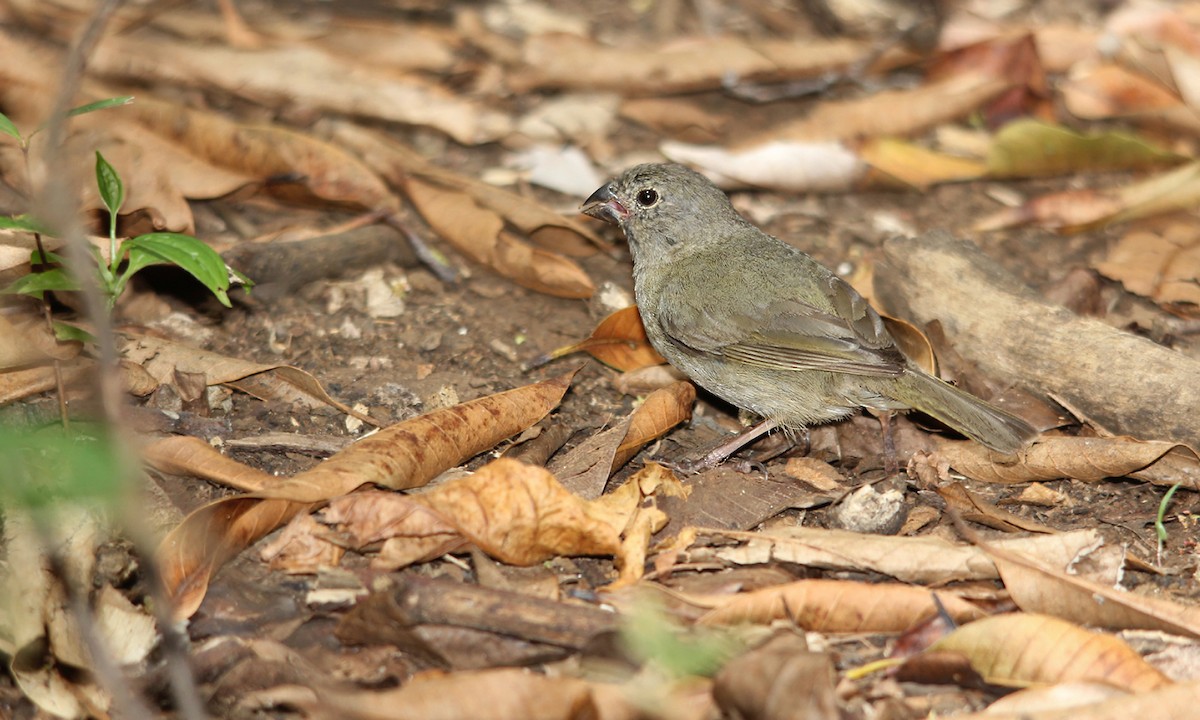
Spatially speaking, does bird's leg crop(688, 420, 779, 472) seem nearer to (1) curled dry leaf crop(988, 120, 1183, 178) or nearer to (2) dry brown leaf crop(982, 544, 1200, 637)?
(2) dry brown leaf crop(982, 544, 1200, 637)

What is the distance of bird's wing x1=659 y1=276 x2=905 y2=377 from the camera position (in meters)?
4.74

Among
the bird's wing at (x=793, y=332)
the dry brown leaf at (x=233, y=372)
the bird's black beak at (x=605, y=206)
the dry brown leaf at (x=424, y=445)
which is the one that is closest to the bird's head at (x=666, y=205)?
the bird's black beak at (x=605, y=206)

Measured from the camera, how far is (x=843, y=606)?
363 cm

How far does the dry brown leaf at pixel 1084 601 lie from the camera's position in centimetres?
358

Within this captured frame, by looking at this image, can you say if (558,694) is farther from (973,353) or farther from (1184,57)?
(1184,57)

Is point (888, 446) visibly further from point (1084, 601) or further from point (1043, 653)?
point (1043, 653)

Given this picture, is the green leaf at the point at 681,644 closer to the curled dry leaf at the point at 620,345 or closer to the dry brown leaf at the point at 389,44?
the curled dry leaf at the point at 620,345

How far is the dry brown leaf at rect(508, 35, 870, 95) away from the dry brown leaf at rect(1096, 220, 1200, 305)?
2.24 m

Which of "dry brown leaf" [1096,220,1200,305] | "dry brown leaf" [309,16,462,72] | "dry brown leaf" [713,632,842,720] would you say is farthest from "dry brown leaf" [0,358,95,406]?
"dry brown leaf" [1096,220,1200,305]

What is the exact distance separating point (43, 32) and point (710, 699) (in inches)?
220

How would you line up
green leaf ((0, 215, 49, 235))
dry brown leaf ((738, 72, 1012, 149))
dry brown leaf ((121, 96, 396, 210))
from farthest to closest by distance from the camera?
dry brown leaf ((738, 72, 1012, 149)) < dry brown leaf ((121, 96, 396, 210)) < green leaf ((0, 215, 49, 235))

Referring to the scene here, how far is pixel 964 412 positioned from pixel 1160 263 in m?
1.96

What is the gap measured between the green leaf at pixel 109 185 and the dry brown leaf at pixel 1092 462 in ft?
10.5

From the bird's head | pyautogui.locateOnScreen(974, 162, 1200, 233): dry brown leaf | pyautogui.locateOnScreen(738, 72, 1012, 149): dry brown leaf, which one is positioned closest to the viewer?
the bird's head
